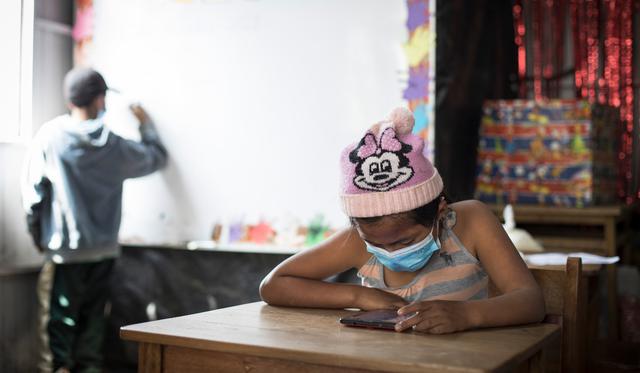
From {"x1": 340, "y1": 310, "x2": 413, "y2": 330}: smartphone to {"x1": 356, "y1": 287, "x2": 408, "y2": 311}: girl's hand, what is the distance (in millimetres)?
102

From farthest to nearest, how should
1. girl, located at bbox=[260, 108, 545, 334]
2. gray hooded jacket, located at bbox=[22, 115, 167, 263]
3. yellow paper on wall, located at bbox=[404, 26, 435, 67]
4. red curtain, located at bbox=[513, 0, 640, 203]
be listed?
red curtain, located at bbox=[513, 0, 640, 203] < gray hooded jacket, located at bbox=[22, 115, 167, 263] < yellow paper on wall, located at bbox=[404, 26, 435, 67] < girl, located at bbox=[260, 108, 545, 334]

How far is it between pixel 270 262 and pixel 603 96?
2.71 m

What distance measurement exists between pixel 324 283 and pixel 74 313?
253 centimetres

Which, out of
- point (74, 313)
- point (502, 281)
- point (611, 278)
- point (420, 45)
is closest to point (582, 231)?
point (611, 278)

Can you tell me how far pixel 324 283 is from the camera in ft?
7.36

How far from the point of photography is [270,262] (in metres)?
4.37

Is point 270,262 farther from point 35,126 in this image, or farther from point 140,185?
point 35,126

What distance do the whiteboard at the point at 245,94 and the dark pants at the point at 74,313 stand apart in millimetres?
464

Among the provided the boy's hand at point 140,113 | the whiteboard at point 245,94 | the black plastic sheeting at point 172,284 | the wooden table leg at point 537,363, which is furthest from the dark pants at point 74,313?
the wooden table leg at point 537,363

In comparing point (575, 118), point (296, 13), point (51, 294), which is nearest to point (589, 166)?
point (575, 118)

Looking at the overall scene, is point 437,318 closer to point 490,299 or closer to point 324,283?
point 490,299

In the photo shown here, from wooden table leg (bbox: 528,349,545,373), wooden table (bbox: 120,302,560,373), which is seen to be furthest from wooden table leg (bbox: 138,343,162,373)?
wooden table leg (bbox: 528,349,545,373)

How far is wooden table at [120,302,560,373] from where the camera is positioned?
155 cm

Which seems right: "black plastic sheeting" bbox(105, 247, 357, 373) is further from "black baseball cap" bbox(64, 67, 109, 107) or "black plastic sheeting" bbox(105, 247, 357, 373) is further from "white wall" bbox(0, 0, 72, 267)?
"black baseball cap" bbox(64, 67, 109, 107)
